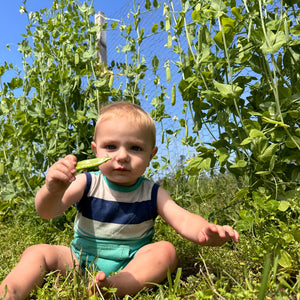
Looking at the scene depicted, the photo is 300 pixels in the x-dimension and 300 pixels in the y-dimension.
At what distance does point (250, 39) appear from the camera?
5.47 feet

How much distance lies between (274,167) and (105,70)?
1916mm

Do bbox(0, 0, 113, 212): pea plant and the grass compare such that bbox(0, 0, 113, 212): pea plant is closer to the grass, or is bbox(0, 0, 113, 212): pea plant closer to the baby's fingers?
the grass

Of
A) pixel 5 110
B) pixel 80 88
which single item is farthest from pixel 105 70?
pixel 5 110

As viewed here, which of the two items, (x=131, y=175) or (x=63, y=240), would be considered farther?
(x=63, y=240)

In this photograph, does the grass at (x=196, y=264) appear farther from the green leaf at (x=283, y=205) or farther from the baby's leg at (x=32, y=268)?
the green leaf at (x=283, y=205)

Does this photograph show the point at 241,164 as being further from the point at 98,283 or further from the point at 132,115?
the point at 98,283

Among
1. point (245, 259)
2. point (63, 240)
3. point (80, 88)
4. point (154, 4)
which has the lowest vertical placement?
point (63, 240)

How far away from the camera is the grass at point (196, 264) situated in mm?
1083

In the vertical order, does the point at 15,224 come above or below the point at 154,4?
below

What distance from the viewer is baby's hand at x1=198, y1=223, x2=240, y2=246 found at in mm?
1267

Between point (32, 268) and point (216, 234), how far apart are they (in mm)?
769

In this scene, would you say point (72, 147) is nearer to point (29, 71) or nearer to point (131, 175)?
point (29, 71)

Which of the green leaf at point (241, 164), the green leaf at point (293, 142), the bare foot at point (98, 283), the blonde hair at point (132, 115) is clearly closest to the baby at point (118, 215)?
the blonde hair at point (132, 115)

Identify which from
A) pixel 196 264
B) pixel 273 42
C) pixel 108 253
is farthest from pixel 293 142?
pixel 108 253
